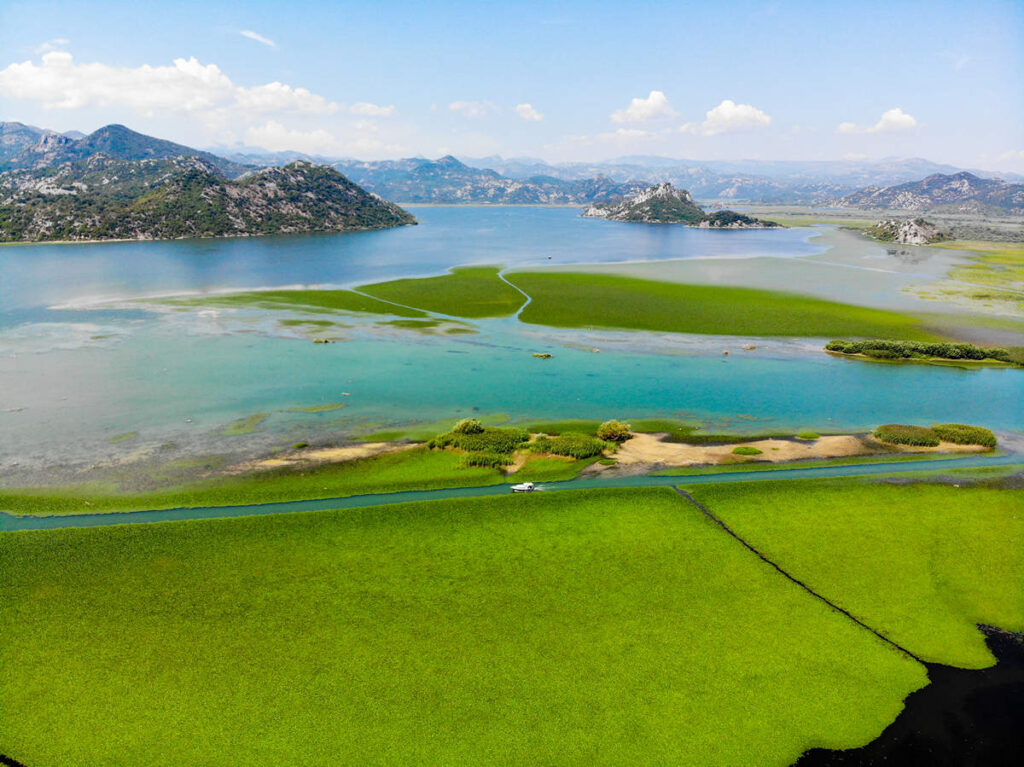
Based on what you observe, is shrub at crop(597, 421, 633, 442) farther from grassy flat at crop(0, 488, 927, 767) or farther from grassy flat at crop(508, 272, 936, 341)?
grassy flat at crop(508, 272, 936, 341)

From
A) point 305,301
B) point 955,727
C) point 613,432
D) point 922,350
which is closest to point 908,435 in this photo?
point 613,432

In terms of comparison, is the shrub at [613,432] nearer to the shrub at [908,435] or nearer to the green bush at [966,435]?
the shrub at [908,435]

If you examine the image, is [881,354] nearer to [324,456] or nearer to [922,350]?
[922,350]

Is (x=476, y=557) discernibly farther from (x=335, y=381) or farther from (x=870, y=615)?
(x=335, y=381)

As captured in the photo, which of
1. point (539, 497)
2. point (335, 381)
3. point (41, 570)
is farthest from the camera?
point (335, 381)

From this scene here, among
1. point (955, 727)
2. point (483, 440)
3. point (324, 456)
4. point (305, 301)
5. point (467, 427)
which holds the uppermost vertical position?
point (305, 301)

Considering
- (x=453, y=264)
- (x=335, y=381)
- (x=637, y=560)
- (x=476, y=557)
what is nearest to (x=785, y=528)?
(x=637, y=560)

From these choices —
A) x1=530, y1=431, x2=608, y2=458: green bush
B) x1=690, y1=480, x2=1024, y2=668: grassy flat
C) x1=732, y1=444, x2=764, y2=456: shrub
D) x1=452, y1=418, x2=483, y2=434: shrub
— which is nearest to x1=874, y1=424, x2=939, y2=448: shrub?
x1=690, y1=480, x2=1024, y2=668: grassy flat
